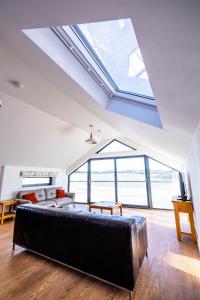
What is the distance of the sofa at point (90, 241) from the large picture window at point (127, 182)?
3.66 metres

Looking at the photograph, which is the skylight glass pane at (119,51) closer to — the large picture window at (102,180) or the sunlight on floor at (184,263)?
the sunlight on floor at (184,263)

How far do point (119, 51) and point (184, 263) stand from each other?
116 inches

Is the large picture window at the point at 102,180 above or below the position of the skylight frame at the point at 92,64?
below

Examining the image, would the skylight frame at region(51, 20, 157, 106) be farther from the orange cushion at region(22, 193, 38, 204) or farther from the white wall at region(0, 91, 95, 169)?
the orange cushion at region(22, 193, 38, 204)

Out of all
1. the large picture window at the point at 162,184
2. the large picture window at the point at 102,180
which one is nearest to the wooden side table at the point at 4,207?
the large picture window at the point at 102,180

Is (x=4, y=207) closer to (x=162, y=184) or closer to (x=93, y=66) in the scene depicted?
(x=93, y=66)

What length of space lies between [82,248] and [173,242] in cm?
198

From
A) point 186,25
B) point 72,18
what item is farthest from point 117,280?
point 72,18

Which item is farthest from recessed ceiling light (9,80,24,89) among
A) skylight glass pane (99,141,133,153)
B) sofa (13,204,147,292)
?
skylight glass pane (99,141,133,153)

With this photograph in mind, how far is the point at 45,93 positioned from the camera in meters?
2.53

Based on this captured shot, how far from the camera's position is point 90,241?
1848mm

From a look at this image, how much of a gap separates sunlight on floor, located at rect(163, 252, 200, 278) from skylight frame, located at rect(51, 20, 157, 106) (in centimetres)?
224

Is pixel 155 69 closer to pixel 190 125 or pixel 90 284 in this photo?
pixel 190 125

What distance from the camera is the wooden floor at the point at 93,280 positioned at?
1.64m
